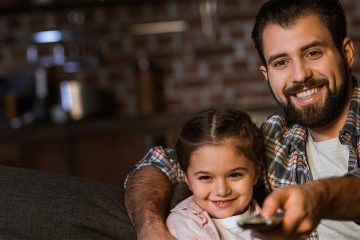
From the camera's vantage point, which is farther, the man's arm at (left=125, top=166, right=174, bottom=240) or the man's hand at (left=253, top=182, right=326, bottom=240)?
the man's arm at (left=125, top=166, right=174, bottom=240)

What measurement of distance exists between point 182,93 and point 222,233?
259cm

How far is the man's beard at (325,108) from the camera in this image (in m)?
1.65

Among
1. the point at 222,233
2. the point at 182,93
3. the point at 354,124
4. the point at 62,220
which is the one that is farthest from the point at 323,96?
the point at 182,93

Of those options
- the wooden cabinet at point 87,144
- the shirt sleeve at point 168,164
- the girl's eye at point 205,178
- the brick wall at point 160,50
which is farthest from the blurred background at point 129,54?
the girl's eye at point 205,178

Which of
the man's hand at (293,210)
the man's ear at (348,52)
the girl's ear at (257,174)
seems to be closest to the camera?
the man's hand at (293,210)

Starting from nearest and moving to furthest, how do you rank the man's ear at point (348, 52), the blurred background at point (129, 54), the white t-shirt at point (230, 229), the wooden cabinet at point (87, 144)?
the white t-shirt at point (230, 229), the man's ear at point (348, 52), the wooden cabinet at point (87, 144), the blurred background at point (129, 54)

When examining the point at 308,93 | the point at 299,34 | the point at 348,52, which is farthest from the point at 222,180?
the point at 348,52

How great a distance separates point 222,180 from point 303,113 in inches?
12.2

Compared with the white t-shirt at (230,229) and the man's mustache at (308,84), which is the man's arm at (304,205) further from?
the man's mustache at (308,84)

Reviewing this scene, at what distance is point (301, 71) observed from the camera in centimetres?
165

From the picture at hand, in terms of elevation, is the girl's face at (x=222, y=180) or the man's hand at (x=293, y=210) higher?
the man's hand at (x=293, y=210)

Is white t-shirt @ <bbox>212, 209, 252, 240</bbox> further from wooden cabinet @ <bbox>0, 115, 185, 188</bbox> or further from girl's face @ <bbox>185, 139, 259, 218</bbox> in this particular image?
wooden cabinet @ <bbox>0, 115, 185, 188</bbox>

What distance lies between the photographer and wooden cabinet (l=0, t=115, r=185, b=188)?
3.68 metres

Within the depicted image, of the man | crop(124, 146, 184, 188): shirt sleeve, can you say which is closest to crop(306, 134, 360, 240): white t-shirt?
the man
